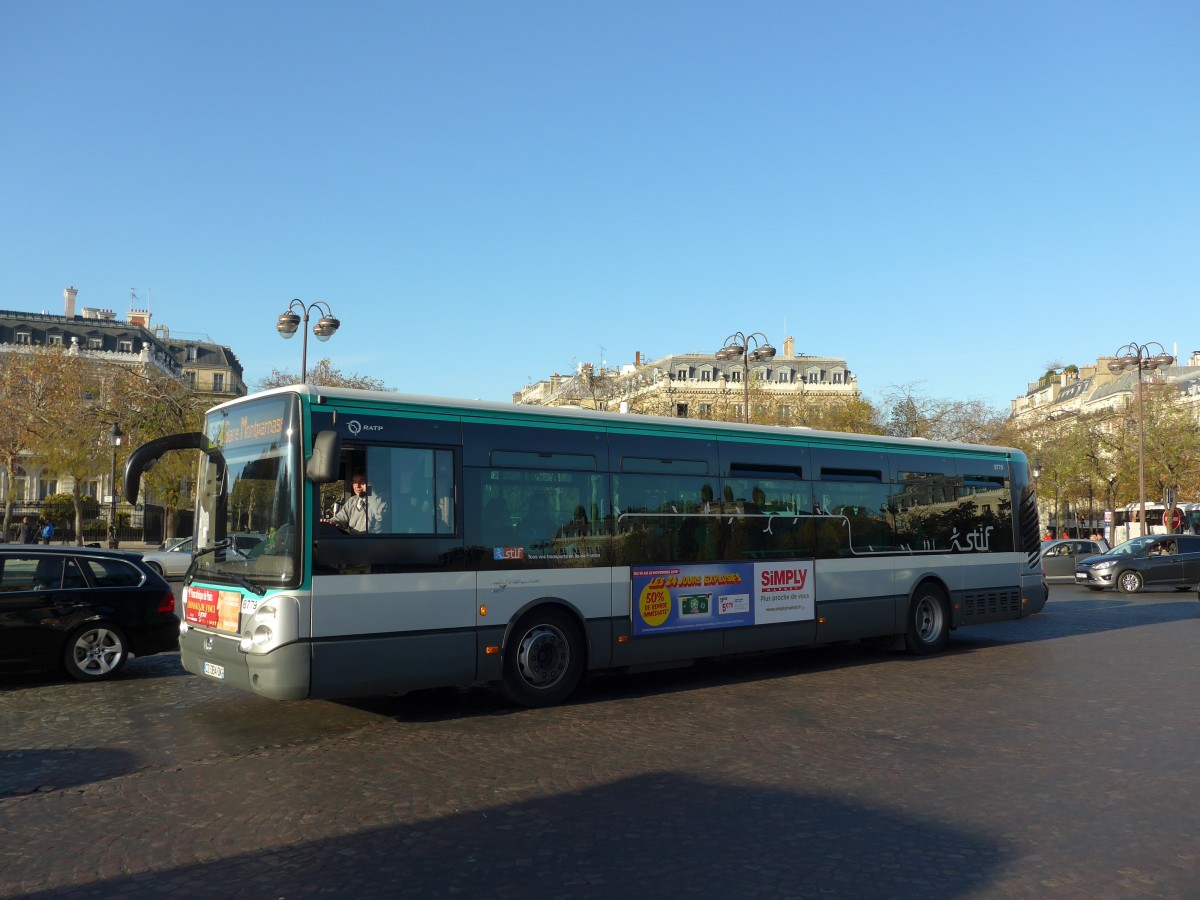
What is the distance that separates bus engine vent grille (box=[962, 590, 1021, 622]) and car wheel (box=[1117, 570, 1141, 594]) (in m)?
14.0

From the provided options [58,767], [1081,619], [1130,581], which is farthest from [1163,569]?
[58,767]

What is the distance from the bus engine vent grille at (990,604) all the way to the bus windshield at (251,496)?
9.99m

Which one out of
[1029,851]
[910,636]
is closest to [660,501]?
[910,636]

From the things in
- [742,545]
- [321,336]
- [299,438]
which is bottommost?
[742,545]

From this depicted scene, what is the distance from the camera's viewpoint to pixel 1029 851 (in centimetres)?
546

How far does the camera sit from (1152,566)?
2694cm

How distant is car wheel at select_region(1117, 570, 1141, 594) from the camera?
2702 centimetres

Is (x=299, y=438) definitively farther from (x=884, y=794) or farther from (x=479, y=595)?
(x=884, y=794)

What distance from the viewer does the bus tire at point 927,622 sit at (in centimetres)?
1380

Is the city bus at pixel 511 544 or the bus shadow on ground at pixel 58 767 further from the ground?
the city bus at pixel 511 544

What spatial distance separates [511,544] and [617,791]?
3.43 meters

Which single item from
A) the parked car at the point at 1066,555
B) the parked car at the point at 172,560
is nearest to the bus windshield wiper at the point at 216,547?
the parked car at the point at 172,560

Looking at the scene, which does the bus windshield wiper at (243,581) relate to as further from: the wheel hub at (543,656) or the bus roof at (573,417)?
the wheel hub at (543,656)

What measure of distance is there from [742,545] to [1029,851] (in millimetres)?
6365
